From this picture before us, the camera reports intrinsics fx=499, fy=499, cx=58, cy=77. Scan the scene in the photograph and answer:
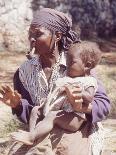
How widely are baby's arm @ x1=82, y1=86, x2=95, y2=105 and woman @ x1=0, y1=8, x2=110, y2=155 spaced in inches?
2.4

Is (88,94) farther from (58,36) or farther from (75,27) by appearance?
(75,27)

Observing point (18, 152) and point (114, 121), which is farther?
point (114, 121)

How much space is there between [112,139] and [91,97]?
2.85 m

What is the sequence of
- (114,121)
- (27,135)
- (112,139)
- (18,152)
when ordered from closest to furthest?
1. (27,135)
2. (18,152)
3. (112,139)
4. (114,121)

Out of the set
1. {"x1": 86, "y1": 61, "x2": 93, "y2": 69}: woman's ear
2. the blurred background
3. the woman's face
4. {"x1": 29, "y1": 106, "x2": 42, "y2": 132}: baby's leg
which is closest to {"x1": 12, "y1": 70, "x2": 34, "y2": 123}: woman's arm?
{"x1": 29, "y1": 106, "x2": 42, "y2": 132}: baby's leg

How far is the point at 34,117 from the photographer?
10.4 feet

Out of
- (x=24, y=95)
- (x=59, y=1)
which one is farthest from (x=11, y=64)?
(x=24, y=95)

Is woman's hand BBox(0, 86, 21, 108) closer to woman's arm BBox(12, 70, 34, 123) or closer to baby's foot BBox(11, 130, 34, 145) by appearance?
woman's arm BBox(12, 70, 34, 123)

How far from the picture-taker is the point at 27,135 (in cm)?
302

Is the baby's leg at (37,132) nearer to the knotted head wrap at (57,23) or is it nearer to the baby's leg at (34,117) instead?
the baby's leg at (34,117)

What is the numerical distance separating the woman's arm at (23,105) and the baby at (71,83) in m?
0.20

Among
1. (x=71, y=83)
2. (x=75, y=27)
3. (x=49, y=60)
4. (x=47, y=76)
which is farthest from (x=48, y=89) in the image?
(x=75, y=27)

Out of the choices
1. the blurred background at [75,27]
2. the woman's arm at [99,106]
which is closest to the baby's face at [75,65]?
the woman's arm at [99,106]

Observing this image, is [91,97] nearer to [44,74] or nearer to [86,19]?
[44,74]
